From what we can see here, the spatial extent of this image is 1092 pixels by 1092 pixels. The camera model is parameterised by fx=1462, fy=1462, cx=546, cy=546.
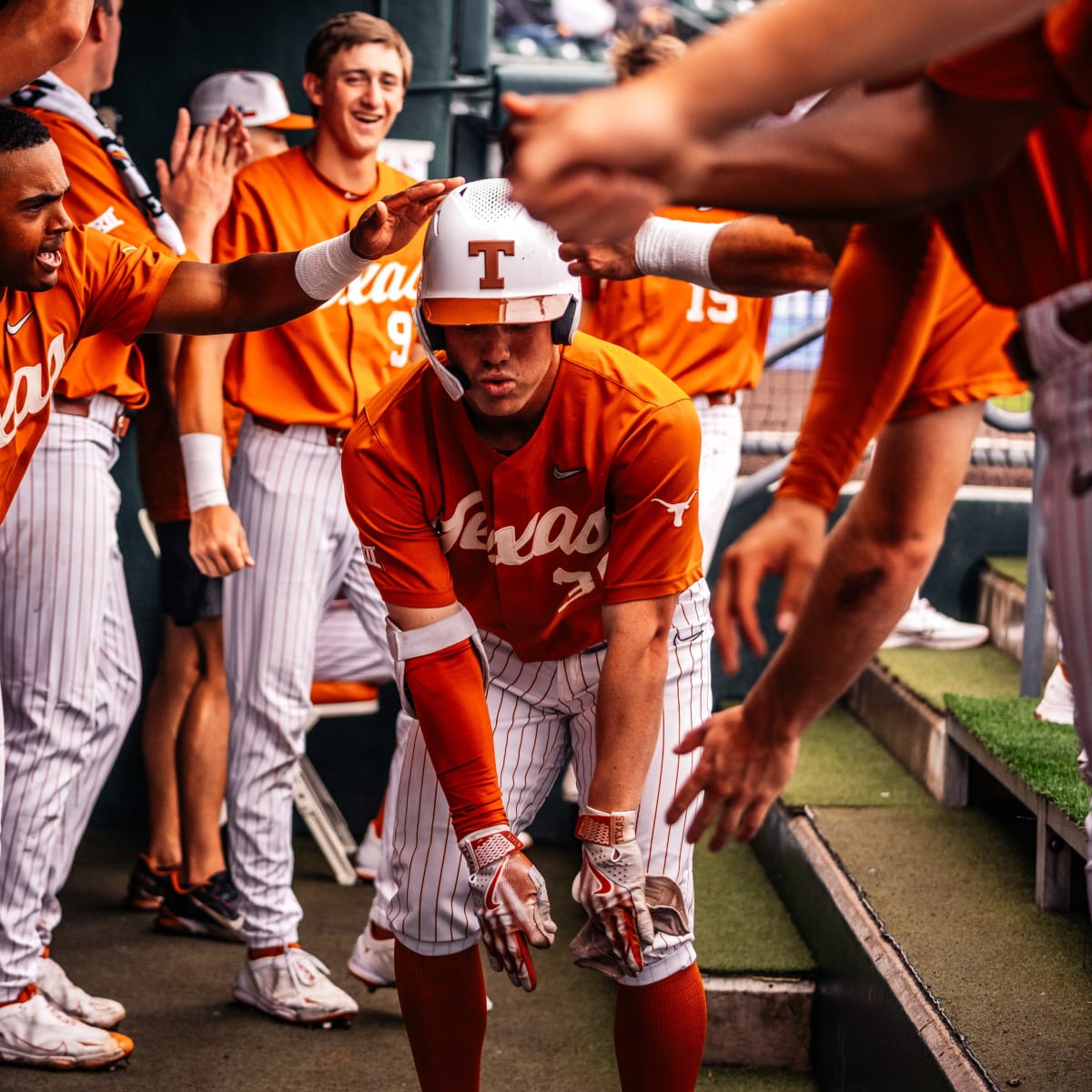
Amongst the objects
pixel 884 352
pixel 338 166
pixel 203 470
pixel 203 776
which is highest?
pixel 338 166

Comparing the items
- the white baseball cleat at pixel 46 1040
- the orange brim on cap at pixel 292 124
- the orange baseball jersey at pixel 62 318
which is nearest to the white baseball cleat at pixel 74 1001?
the white baseball cleat at pixel 46 1040

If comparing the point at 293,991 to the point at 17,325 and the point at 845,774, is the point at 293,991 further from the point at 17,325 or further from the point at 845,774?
the point at 17,325

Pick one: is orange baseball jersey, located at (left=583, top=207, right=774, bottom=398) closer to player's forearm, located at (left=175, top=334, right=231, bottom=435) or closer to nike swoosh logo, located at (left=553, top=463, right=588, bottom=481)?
player's forearm, located at (left=175, top=334, right=231, bottom=435)

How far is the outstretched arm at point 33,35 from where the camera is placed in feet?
7.61

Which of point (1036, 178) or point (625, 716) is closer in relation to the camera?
point (1036, 178)

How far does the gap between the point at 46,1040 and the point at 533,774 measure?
50.5 inches

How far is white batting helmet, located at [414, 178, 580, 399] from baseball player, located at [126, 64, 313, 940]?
1.63 metres

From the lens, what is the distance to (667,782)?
98.7 inches

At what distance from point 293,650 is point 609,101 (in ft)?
8.85

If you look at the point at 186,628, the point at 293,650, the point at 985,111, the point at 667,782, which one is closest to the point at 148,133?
the point at 186,628

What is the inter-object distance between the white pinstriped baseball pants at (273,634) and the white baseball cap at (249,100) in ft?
3.52

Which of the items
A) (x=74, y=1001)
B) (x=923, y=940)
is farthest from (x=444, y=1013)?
(x=74, y=1001)

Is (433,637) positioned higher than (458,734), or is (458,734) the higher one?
(433,637)

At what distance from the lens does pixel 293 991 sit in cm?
343
